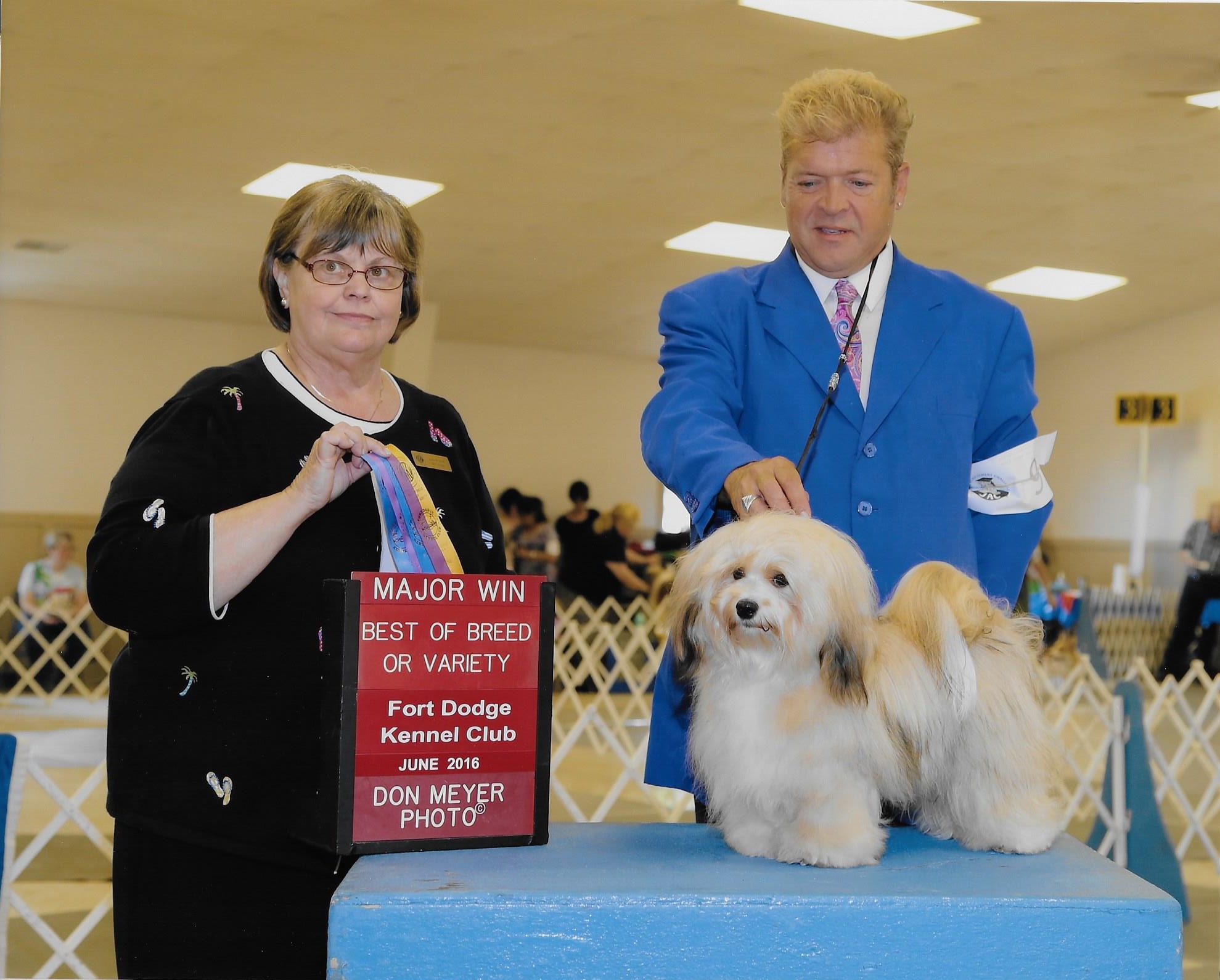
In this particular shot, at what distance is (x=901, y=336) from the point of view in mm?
1452

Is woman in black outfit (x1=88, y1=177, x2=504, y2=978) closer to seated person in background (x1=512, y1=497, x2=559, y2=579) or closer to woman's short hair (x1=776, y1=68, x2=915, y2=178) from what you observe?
woman's short hair (x1=776, y1=68, x2=915, y2=178)

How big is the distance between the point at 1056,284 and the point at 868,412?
30.6 ft

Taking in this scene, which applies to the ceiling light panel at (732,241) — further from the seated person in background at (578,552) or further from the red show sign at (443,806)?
the red show sign at (443,806)

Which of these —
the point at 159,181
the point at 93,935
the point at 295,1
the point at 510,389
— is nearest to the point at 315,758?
the point at 93,935

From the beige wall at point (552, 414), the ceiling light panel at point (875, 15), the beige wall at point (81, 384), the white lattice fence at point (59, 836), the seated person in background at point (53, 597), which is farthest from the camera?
the beige wall at point (552, 414)

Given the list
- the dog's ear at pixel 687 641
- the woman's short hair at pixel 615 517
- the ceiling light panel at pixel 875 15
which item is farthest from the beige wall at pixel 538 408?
the dog's ear at pixel 687 641

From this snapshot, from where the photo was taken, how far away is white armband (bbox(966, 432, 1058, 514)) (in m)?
1.48

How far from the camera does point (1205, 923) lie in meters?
3.82

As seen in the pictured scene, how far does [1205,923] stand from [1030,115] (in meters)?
3.99

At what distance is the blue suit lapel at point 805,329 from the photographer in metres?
1.42

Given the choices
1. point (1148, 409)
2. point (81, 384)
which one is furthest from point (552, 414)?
point (1148, 409)

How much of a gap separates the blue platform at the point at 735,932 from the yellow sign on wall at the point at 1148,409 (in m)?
11.1

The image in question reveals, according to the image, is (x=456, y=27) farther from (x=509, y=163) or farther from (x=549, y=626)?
(x=549, y=626)

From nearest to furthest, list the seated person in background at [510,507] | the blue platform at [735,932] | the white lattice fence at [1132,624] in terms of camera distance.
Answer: the blue platform at [735,932]
the seated person in background at [510,507]
the white lattice fence at [1132,624]
